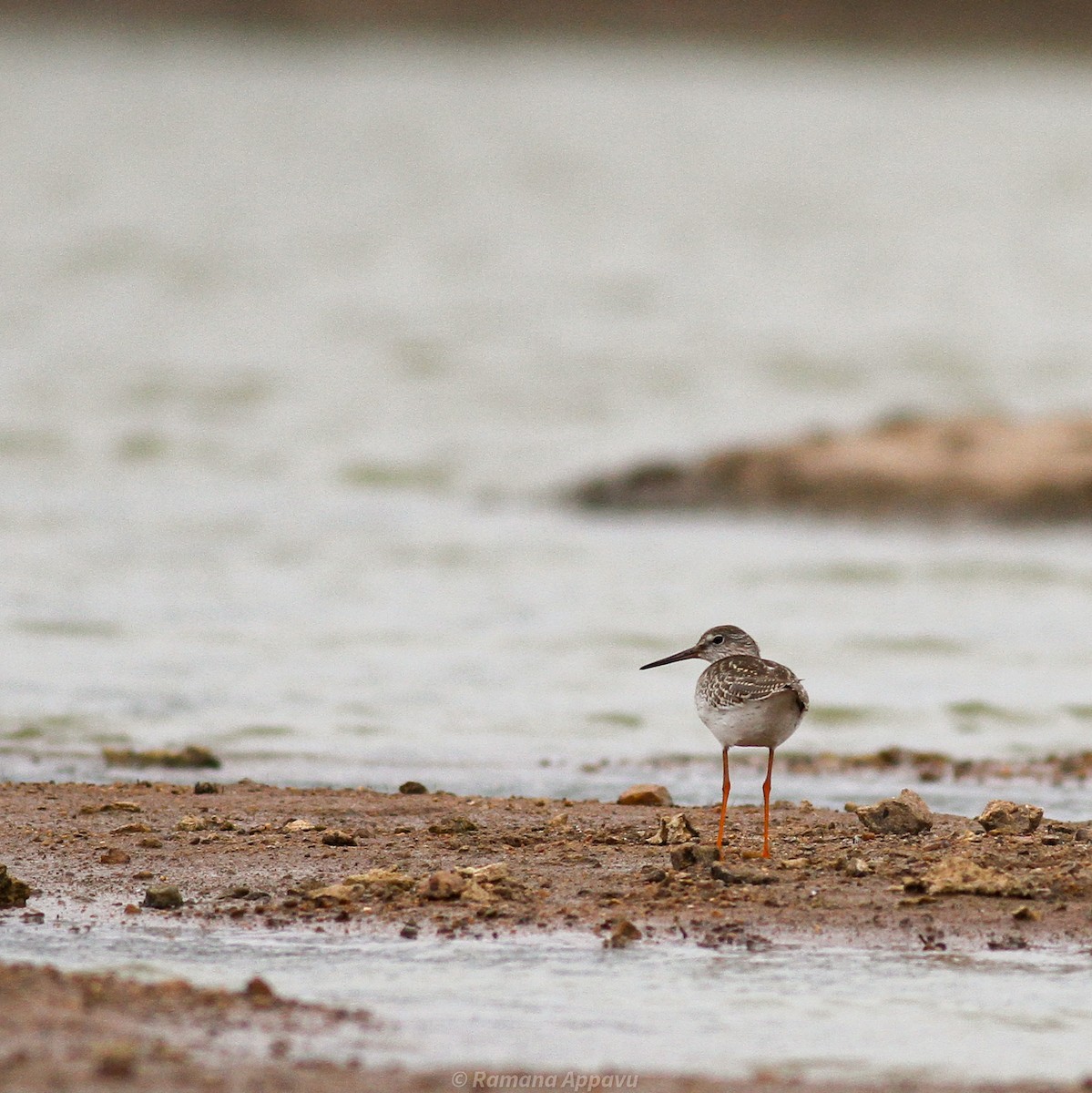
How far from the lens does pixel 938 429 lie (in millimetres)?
23078

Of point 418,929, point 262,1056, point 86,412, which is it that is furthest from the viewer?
point 86,412

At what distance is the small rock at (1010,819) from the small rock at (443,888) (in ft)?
7.44

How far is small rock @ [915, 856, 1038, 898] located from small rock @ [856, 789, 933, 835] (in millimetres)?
882

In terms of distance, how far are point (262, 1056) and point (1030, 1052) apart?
82.3 inches

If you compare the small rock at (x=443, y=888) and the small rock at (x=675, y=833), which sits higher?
the small rock at (x=675, y=833)

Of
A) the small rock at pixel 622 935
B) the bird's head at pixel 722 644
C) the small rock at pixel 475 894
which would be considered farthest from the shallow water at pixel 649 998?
the bird's head at pixel 722 644

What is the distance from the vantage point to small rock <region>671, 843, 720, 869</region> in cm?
743

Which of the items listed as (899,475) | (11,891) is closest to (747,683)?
(11,891)

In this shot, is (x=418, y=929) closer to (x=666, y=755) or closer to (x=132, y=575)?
(x=666, y=755)

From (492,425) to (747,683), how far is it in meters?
21.4

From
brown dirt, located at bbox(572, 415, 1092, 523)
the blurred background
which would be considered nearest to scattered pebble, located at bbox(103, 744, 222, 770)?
the blurred background

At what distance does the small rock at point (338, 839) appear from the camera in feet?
26.1

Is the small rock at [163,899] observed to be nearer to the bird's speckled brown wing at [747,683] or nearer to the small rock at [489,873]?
the small rock at [489,873]

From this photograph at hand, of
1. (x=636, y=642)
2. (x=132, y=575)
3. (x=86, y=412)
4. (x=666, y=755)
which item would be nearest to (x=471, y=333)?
(x=86, y=412)
